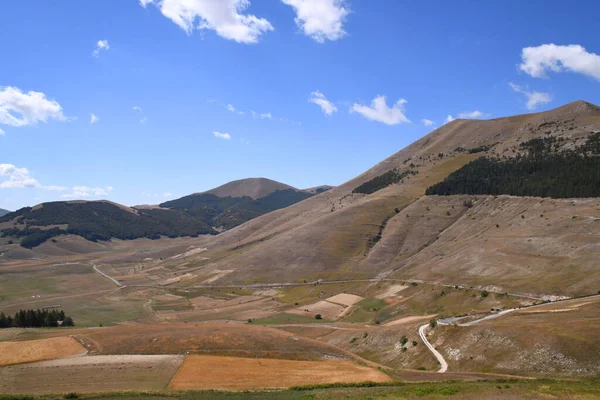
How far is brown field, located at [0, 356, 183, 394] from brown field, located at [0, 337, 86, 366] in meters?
2.83

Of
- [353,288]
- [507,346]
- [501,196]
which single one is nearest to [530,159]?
[501,196]

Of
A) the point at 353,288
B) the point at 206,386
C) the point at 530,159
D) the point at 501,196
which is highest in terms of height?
the point at 530,159

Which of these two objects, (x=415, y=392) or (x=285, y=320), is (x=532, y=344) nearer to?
(x=415, y=392)

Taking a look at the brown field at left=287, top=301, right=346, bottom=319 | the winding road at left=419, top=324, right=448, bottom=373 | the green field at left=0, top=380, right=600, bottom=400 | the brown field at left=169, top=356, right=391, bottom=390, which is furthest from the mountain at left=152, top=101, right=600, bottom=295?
the brown field at left=169, top=356, right=391, bottom=390

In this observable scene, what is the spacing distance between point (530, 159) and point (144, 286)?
184056 mm

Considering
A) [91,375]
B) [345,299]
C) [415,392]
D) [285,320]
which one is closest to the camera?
[415,392]

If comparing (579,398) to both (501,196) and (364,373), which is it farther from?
(501,196)

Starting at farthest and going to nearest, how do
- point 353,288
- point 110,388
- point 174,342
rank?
point 353,288 → point 174,342 → point 110,388

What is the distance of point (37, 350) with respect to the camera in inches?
2360

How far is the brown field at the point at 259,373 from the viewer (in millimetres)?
45312

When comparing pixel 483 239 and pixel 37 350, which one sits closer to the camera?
pixel 37 350

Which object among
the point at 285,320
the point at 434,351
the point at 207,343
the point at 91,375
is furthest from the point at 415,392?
the point at 285,320

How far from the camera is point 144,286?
190000 millimetres

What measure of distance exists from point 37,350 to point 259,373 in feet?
114
